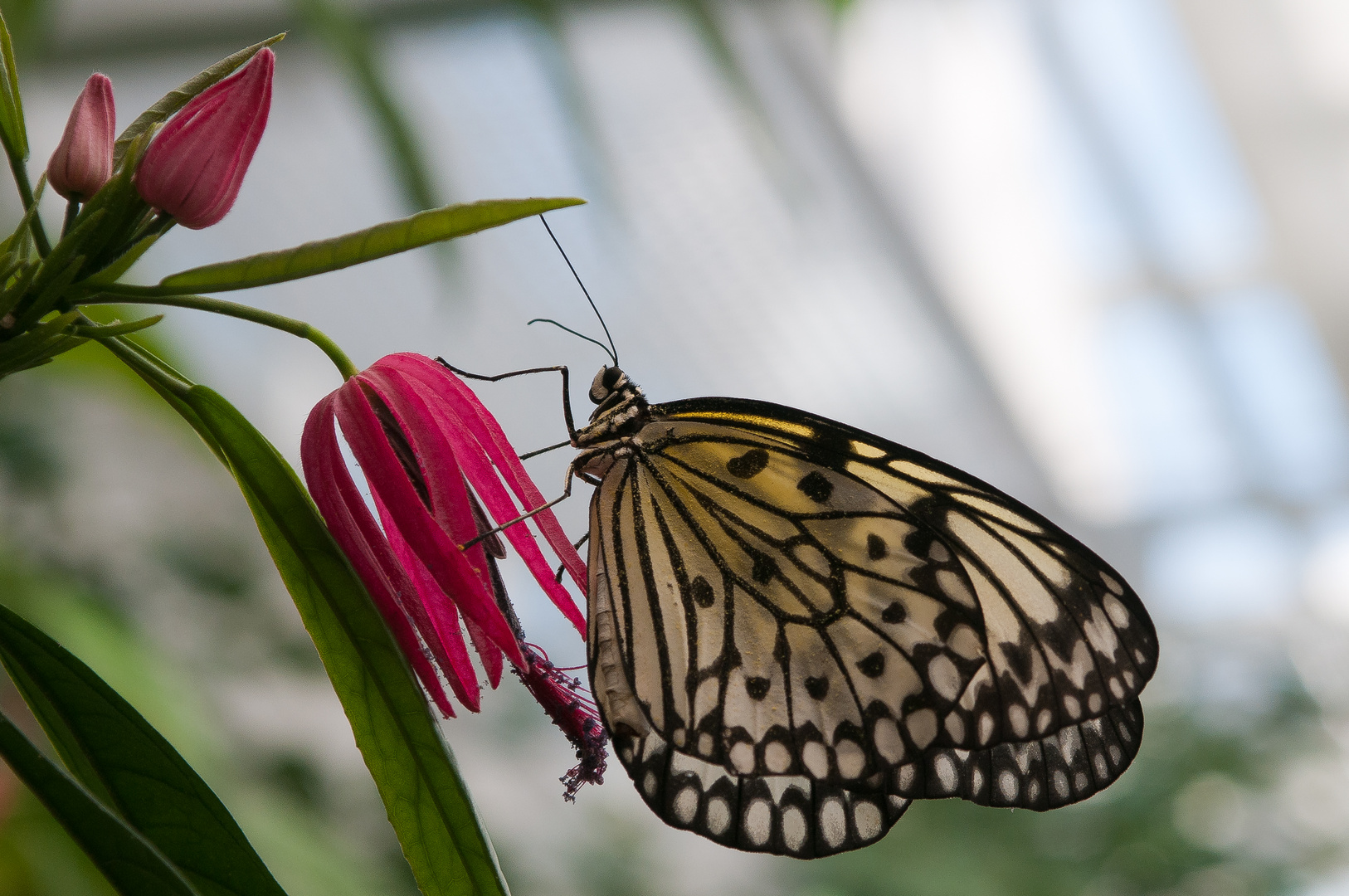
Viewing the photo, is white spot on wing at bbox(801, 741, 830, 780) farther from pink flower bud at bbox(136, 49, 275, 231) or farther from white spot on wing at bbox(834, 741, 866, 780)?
pink flower bud at bbox(136, 49, 275, 231)

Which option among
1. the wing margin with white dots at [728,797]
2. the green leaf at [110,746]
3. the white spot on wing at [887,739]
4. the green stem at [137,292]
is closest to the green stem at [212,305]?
the green stem at [137,292]

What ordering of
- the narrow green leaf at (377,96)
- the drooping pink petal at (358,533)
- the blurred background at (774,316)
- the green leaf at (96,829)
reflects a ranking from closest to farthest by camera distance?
the green leaf at (96,829) < the drooping pink petal at (358,533) < the narrow green leaf at (377,96) < the blurred background at (774,316)

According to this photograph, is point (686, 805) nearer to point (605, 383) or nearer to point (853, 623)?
point (853, 623)

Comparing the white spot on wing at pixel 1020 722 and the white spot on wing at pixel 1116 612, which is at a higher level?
the white spot on wing at pixel 1116 612

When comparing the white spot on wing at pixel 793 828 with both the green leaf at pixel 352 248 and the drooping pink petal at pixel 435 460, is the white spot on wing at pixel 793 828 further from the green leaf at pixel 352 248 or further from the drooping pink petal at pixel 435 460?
the green leaf at pixel 352 248

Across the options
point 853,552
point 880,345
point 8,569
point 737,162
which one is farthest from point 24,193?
point 880,345

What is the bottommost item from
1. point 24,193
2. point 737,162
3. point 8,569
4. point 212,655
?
point 24,193

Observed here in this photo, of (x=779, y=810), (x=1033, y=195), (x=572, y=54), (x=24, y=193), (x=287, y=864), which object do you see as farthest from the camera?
(x=1033, y=195)

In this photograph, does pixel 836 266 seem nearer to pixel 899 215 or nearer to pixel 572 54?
pixel 899 215
